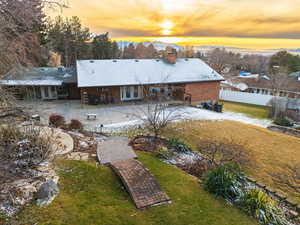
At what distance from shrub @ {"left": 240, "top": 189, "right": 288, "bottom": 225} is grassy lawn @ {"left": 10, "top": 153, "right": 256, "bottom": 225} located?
0.89 feet

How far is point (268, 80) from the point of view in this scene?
3080cm

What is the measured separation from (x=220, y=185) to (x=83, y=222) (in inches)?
143

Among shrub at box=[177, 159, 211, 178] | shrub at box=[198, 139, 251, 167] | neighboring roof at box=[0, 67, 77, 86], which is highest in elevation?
neighboring roof at box=[0, 67, 77, 86]

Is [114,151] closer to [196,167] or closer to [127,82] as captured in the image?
[196,167]

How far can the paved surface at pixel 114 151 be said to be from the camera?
22.6 feet

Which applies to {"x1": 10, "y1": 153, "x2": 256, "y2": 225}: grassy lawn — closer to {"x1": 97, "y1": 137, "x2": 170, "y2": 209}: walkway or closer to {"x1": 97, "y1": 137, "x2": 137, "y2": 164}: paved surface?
{"x1": 97, "y1": 137, "x2": 170, "y2": 209}: walkway

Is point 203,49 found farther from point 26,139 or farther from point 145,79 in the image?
point 26,139

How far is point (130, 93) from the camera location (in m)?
19.0

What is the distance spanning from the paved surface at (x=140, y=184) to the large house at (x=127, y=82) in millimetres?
11060

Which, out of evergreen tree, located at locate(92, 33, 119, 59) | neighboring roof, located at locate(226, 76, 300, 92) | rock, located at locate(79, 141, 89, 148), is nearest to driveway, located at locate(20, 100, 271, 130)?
rock, located at locate(79, 141, 89, 148)

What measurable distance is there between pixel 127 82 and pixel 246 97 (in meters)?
16.0

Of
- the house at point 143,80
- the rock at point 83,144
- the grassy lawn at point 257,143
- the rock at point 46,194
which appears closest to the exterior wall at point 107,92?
the house at point 143,80

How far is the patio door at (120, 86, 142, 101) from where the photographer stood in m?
18.6

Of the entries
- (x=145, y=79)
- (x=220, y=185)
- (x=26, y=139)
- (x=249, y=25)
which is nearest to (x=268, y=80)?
(x=249, y=25)
